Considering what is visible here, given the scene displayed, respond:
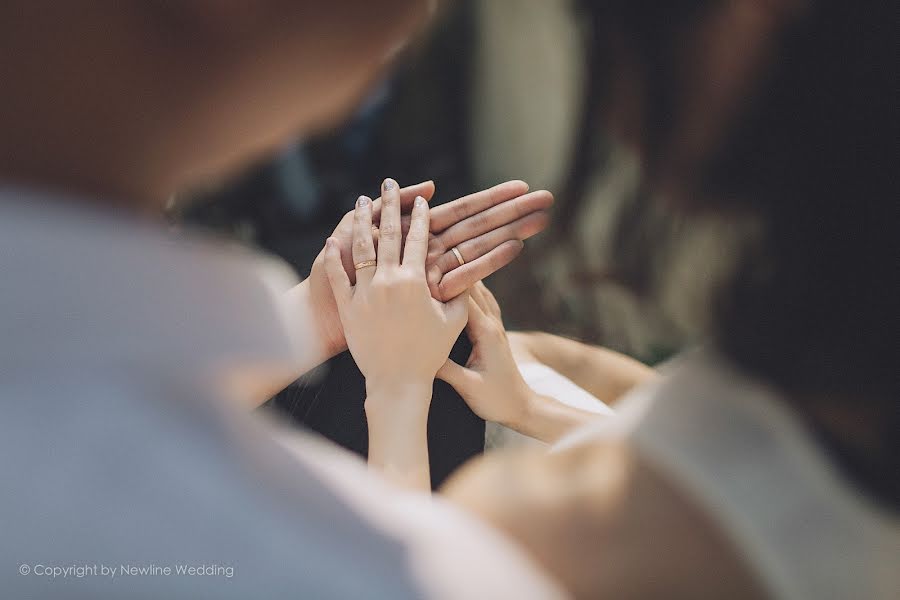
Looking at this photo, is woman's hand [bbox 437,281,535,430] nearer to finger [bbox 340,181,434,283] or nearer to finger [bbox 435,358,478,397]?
finger [bbox 435,358,478,397]

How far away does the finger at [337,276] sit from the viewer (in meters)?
0.85

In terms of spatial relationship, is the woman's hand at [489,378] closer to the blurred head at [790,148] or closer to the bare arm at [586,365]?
the bare arm at [586,365]

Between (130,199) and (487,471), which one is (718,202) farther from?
(130,199)

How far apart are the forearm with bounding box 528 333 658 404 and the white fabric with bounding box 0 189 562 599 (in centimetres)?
79

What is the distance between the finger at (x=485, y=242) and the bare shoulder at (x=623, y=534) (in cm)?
51

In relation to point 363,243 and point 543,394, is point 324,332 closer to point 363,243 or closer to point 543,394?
point 363,243

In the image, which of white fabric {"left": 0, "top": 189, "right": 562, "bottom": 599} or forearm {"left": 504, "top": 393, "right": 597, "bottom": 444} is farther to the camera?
forearm {"left": 504, "top": 393, "right": 597, "bottom": 444}

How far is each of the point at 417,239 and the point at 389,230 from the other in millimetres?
34

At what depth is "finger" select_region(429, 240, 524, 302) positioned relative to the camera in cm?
86

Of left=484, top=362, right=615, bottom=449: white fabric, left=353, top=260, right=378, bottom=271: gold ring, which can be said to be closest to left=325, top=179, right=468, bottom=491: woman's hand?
left=353, top=260, right=378, bottom=271: gold ring

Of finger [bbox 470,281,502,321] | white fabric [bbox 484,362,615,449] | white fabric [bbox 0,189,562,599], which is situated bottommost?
white fabric [bbox 0,189,562,599]

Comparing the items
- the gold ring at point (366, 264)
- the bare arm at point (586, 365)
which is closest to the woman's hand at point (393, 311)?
the gold ring at point (366, 264)

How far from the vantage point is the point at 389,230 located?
2.82 feet

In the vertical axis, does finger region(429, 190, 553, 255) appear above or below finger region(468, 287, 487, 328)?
above
